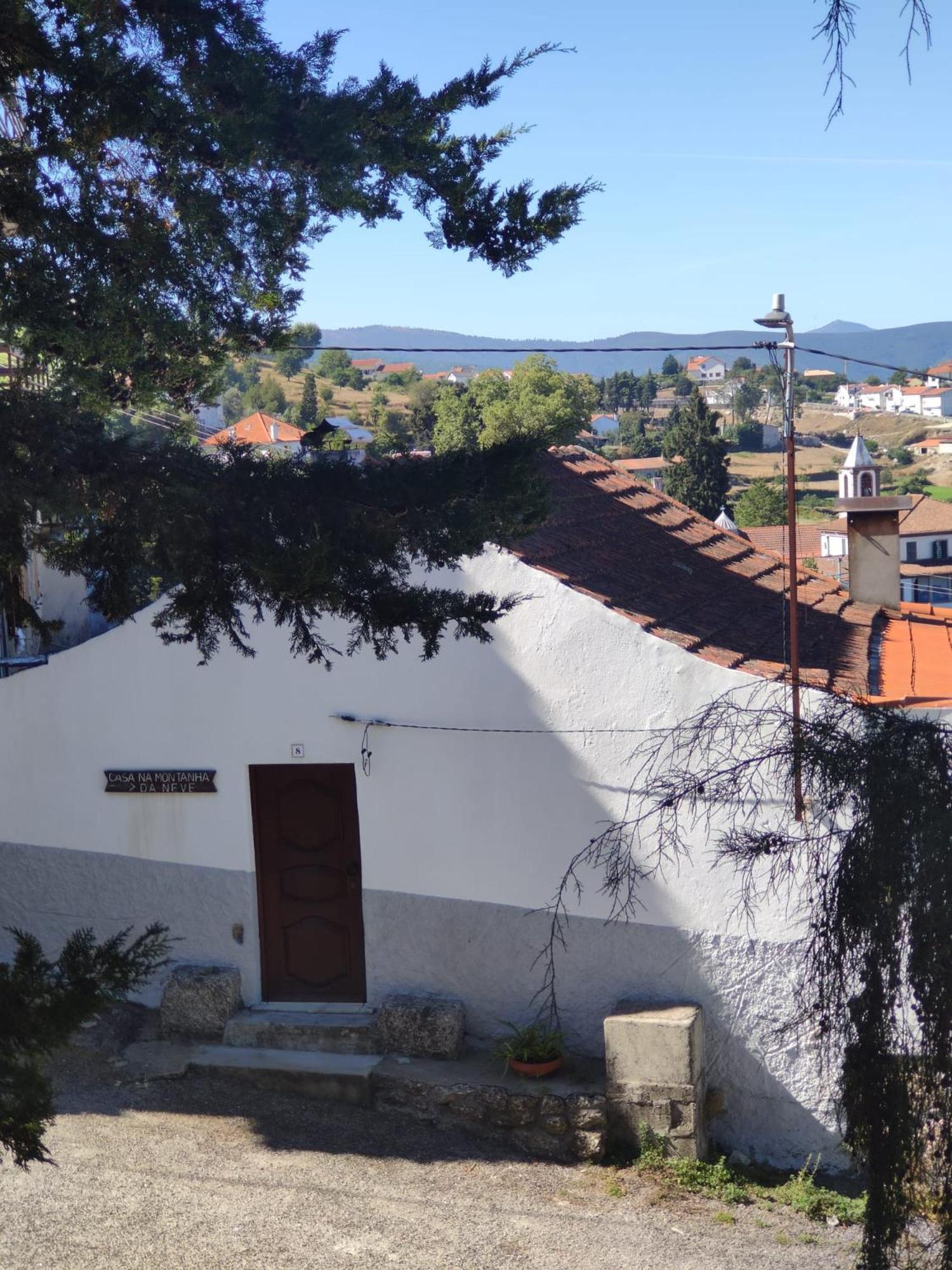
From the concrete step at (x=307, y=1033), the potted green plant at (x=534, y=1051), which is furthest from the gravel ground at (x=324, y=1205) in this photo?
the potted green plant at (x=534, y=1051)

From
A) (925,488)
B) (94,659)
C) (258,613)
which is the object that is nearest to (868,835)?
(258,613)

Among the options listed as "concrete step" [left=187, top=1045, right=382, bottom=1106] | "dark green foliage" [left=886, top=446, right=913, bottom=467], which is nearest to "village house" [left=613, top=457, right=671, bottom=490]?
"dark green foliage" [left=886, top=446, right=913, bottom=467]

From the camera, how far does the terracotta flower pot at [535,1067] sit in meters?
8.45

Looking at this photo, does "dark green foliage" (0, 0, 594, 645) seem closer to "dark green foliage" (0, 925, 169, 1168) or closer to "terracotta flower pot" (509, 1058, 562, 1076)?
"dark green foliage" (0, 925, 169, 1168)

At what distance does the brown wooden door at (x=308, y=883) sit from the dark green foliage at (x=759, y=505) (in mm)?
27679

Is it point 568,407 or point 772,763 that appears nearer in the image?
point 772,763

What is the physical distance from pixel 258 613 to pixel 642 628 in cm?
393

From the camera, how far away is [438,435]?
4412cm

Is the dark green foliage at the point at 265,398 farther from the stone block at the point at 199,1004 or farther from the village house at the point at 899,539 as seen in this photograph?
the stone block at the point at 199,1004

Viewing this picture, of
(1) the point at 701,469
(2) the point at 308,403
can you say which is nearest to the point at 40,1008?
(1) the point at 701,469

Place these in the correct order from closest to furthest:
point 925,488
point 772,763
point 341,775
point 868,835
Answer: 1. point 868,835
2. point 772,763
3. point 341,775
4. point 925,488

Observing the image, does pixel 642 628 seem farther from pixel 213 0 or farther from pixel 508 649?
pixel 213 0

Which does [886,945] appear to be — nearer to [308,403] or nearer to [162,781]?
[162,781]

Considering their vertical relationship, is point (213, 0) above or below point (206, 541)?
above
